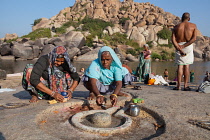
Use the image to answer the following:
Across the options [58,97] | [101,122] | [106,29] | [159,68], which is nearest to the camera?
[101,122]

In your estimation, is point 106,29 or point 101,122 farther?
point 106,29

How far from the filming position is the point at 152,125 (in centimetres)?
274

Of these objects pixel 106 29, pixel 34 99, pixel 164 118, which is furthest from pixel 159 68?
pixel 106 29

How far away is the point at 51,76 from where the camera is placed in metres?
3.73

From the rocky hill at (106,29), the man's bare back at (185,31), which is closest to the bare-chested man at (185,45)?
the man's bare back at (185,31)

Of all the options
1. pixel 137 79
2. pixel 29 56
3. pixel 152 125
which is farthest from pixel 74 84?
pixel 29 56

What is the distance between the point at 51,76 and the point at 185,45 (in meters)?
3.42

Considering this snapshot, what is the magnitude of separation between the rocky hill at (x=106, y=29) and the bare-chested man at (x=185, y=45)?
65.7ft

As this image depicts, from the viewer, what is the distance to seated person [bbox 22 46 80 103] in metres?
3.49

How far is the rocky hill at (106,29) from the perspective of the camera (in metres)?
25.5

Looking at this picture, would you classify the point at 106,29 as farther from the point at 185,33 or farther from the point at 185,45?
the point at 185,45

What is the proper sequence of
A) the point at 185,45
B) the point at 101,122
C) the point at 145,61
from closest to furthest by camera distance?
the point at 101,122 → the point at 185,45 → the point at 145,61

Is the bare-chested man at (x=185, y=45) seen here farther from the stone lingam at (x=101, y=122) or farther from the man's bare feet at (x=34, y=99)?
the man's bare feet at (x=34, y=99)

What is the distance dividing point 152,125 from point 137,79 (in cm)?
574
